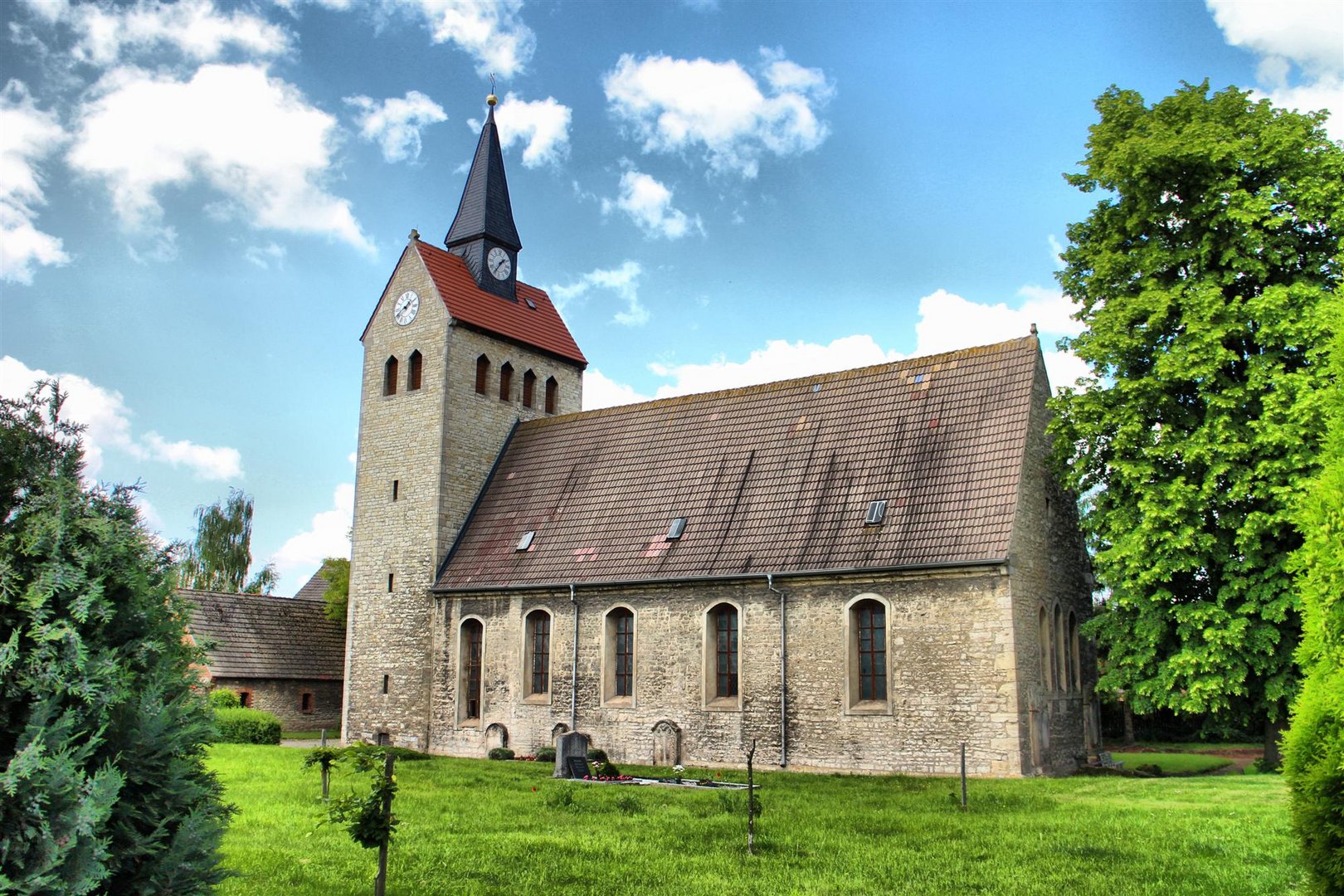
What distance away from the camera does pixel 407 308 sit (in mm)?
32031

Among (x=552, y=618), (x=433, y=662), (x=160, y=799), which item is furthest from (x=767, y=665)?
(x=160, y=799)

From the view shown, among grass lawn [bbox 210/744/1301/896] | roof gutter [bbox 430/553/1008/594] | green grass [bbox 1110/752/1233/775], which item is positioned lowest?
green grass [bbox 1110/752/1233/775]

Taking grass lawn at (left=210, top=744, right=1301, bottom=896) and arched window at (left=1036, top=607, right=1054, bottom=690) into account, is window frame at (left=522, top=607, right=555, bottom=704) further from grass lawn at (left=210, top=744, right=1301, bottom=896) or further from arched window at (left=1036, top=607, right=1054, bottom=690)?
arched window at (left=1036, top=607, right=1054, bottom=690)

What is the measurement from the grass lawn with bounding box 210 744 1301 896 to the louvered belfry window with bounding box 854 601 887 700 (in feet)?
10.9

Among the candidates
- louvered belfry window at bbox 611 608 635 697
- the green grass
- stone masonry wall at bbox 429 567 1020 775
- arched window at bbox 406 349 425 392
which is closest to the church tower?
arched window at bbox 406 349 425 392

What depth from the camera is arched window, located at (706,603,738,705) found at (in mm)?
23328

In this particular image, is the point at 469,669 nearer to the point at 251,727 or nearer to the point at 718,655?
the point at 251,727

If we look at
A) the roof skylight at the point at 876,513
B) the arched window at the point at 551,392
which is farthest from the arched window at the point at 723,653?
the arched window at the point at 551,392

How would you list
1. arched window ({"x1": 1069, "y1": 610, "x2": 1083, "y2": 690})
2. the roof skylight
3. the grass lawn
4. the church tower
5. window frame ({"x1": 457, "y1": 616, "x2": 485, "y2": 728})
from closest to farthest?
the grass lawn, the roof skylight, arched window ({"x1": 1069, "y1": 610, "x2": 1083, "y2": 690}), window frame ({"x1": 457, "y1": 616, "x2": 485, "y2": 728}), the church tower

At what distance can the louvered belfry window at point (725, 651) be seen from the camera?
23.3 meters

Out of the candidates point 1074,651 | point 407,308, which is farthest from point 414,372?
point 1074,651

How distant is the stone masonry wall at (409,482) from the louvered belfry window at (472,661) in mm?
1182

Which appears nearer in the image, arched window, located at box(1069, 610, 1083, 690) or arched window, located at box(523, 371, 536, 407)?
arched window, located at box(1069, 610, 1083, 690)

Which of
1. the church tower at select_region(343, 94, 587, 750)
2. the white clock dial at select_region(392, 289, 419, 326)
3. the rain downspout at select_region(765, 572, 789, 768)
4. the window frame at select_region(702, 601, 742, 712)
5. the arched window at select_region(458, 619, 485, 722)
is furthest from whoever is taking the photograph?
the white clock dial at select_region(392, 289, 419, 326)
